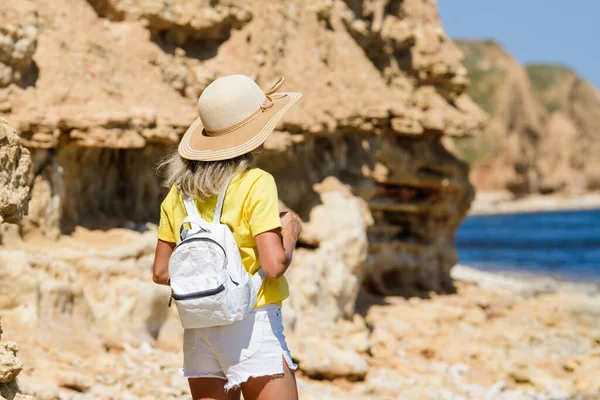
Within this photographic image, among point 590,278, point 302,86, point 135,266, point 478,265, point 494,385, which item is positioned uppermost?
point 302,86

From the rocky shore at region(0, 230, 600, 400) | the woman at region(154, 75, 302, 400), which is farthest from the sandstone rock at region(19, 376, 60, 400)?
the woman at region(154, 75, 302, 400)

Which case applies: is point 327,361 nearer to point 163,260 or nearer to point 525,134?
point 163,260

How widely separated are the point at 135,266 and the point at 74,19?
7.46ft

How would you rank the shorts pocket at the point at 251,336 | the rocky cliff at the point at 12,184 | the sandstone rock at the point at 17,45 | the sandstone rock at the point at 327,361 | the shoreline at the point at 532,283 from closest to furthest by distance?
the shorts pocket at the point at 251,336
the rocky cliff at the point at 12,184
the sandstone rock at the point at 17,45
the sandstone rock at the point at 327,361
the shoreline at the point at 532,283

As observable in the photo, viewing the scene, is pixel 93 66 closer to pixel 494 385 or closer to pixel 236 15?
pixel 236 15

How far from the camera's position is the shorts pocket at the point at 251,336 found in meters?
3.27

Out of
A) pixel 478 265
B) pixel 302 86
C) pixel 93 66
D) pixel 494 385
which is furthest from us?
pixel 478 265

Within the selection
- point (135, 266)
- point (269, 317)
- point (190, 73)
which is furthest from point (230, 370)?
point (190, 73)

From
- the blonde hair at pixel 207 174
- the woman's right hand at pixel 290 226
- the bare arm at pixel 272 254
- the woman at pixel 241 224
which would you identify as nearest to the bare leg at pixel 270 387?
the woman at pixel 241 224

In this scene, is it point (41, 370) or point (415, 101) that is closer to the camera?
point (41, 370)

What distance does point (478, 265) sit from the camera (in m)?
28.1

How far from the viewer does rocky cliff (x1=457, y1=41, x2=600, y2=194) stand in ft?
314

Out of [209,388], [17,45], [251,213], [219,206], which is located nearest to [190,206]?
[219,206]

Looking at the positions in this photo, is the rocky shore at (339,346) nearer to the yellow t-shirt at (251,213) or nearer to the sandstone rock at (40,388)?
the sandstone rock at (40,388)
